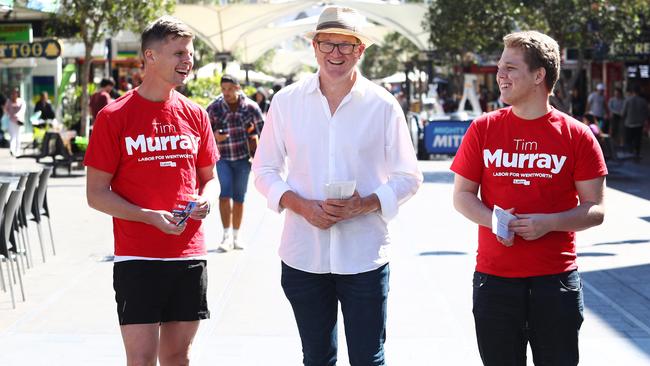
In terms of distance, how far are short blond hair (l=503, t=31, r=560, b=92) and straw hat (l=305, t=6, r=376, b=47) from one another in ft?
1.95

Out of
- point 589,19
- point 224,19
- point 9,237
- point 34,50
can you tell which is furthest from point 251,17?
point 9,237

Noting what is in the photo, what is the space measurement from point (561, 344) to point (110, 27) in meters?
20.5

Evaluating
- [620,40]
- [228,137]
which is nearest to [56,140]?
[228,137]

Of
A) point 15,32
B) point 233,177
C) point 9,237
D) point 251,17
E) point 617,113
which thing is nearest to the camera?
point 9,237

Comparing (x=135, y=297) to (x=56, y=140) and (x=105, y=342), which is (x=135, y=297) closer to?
(x=105, y=342)

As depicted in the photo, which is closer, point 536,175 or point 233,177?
point 536,175

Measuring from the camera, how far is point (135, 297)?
4645mm

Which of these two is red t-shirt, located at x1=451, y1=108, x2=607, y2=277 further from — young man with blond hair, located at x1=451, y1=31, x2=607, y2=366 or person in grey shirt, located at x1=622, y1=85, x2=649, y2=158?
person in grey shirt, located at x1=622, y1=85, x2=649, y2=158

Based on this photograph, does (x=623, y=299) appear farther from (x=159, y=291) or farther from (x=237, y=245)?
(x=159, y=291)

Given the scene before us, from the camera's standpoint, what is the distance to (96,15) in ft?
77.3

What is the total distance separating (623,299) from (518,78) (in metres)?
4.91

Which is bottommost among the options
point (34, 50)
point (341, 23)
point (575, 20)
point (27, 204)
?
point (27, 204)

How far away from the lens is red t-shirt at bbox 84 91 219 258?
4.62m

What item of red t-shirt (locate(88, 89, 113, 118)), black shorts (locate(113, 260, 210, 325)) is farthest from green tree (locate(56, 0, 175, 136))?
black shorts (locate(113, 260, 210, 325))
